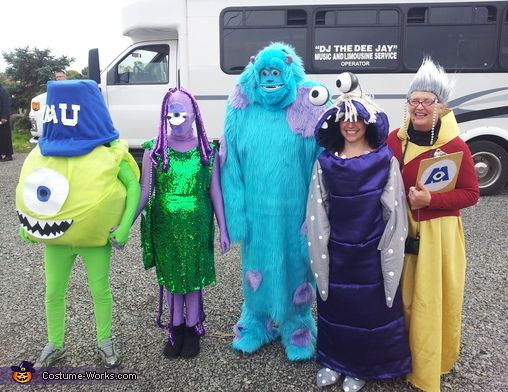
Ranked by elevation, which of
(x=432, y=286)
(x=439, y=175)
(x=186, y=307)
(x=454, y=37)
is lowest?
(x=186, y=307)

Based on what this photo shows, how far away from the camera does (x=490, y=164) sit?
6.25 m

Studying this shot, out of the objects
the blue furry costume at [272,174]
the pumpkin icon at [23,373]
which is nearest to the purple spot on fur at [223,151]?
the blue furry costume at [272,174]

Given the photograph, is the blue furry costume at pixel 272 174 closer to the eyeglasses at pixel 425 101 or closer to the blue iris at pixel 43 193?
the eyeglasses at pixel 425 101

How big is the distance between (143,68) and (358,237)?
5251mm

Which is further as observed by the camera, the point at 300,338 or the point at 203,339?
the point at 203,339

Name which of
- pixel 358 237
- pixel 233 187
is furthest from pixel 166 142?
pixel 358 237

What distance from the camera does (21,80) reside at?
1433cm

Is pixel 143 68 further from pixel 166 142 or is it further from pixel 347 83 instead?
pixel 347 83

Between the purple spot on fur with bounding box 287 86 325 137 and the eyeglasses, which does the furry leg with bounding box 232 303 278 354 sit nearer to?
the purple spot on fur with bounding box 287 86 325 137

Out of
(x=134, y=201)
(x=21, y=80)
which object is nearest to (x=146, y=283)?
(x=134, y=201)

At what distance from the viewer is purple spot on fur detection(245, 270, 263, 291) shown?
243 cm

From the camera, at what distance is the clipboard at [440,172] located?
2.07 m

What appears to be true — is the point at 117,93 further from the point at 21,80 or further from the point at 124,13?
the point at 21,80

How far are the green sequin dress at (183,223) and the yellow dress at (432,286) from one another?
40.8 inches
